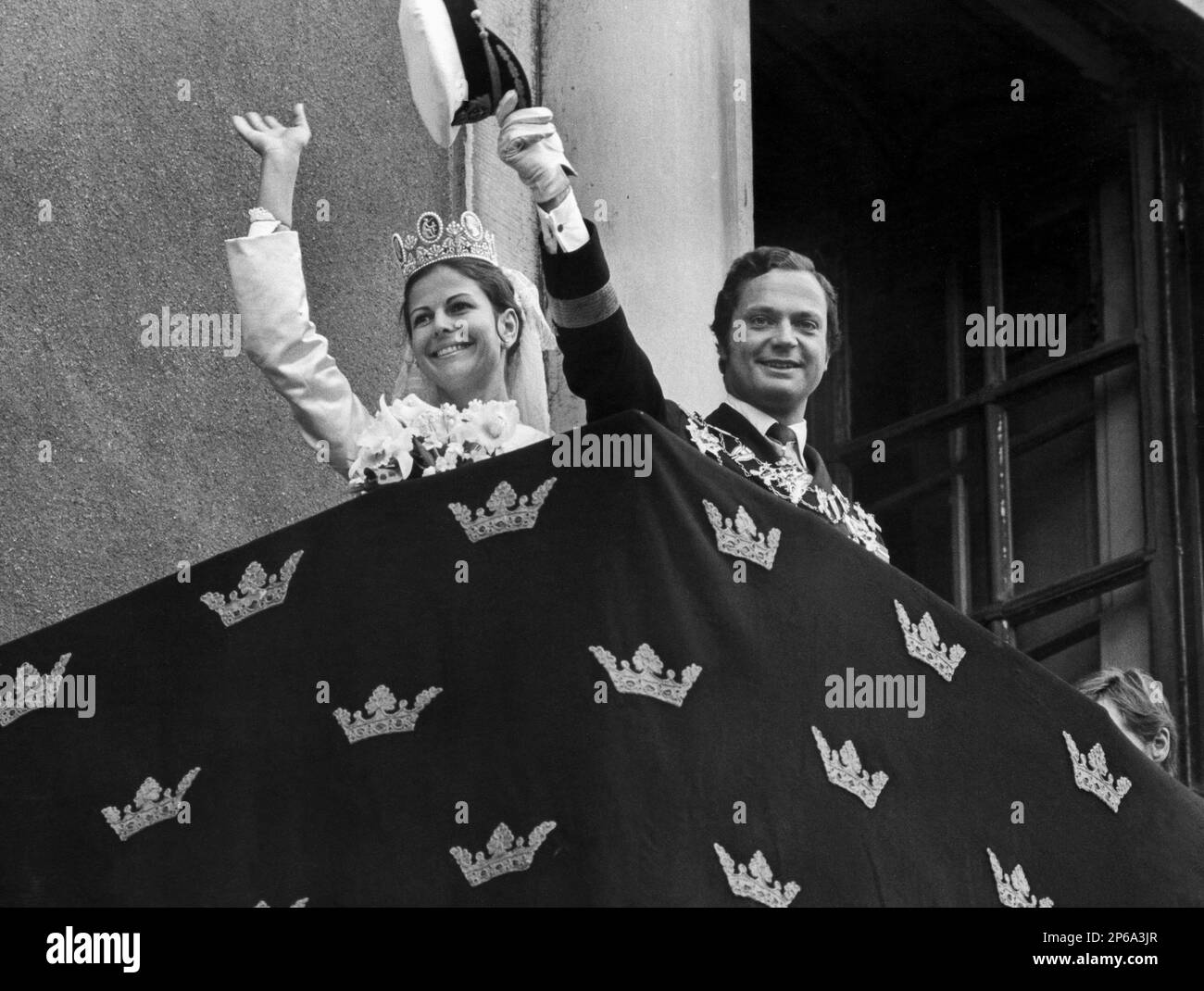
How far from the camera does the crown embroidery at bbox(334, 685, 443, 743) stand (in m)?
4.30

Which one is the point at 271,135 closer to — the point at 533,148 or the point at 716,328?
the point at 533,148

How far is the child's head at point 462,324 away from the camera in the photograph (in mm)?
5691

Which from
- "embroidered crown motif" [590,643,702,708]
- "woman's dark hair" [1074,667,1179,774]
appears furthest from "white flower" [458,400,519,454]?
"woman's dark hair" [1074,667,1179,774]

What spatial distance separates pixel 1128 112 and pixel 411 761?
6.86m

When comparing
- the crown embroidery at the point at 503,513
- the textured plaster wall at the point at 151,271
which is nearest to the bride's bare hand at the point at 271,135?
the textured plaster wall at the point at 151,271

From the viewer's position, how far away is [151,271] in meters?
6.67

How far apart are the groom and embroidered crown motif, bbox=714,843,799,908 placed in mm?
1457

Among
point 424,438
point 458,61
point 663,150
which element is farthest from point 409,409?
point 663,150

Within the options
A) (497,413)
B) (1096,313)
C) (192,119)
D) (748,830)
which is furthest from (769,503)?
(1096,313)

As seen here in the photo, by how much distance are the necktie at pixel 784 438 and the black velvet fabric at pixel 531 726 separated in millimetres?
1179

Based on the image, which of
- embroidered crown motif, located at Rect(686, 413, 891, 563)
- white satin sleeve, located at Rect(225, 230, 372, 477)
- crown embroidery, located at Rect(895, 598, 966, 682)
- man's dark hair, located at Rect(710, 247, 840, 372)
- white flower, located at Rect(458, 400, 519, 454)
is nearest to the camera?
crown embroidery, located at Rect(895, 598, 966, 682)

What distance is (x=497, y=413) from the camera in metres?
5.38

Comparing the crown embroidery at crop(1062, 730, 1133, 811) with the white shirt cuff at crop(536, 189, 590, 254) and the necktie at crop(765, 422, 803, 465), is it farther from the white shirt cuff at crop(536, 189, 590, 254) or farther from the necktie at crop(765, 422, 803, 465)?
the white shirt cuff at crop(536, 189, 590, 254)

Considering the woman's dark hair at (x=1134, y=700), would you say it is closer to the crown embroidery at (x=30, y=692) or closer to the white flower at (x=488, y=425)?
the white flower at (x=488, y=425)
